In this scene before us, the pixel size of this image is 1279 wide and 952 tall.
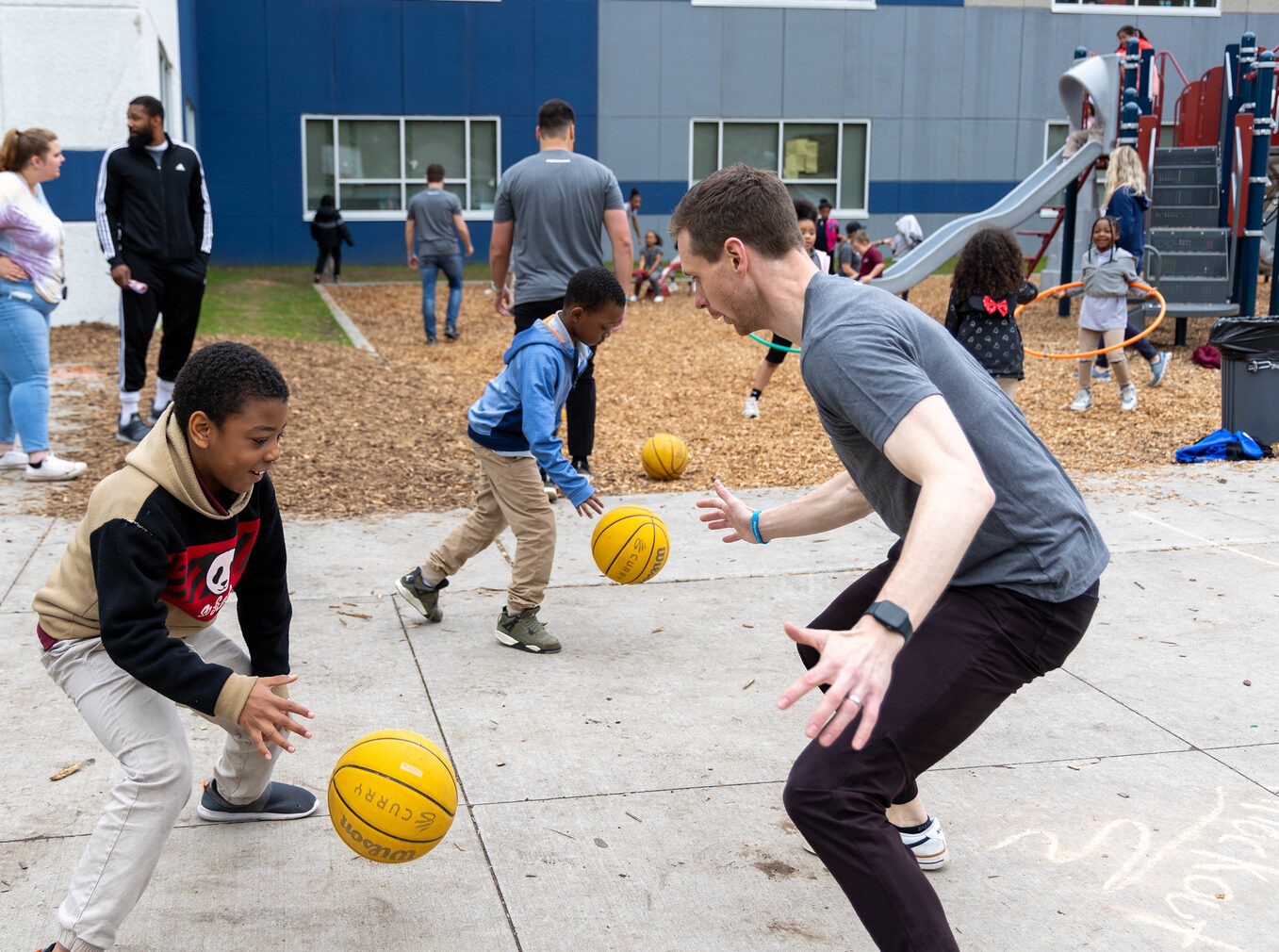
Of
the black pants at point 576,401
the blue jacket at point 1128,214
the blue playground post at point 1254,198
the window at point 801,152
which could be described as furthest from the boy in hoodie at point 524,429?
the window at point 801,152

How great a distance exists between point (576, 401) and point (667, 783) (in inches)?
159

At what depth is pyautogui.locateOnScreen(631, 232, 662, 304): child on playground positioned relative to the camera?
20.8 meters

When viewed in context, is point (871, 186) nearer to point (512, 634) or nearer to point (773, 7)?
point (773, 7)

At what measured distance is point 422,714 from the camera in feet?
14.7

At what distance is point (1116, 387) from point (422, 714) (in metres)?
9.83

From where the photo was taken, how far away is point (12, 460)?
7.99m

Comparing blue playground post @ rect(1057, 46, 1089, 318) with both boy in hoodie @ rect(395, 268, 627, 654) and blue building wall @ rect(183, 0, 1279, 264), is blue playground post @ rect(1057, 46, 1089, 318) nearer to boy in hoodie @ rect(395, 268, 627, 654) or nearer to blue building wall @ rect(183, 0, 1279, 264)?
blue building wall @ rect(183, 0, 1279, 264)

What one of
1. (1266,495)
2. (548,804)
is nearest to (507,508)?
(548,804)

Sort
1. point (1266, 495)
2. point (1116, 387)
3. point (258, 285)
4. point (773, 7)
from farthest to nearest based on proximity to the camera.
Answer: point (773, 7) < point (258, 285) < point (1116, 387) < point (1266, 495)

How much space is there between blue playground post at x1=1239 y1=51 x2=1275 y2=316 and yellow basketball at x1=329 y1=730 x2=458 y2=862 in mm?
13572

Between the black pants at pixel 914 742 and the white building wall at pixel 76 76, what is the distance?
506 inches

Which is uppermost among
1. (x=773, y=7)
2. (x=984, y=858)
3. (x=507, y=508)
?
(x=773, y=7)

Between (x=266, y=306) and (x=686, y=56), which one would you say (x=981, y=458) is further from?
(x=686, y=56)

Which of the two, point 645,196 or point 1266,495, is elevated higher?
point 645,196
